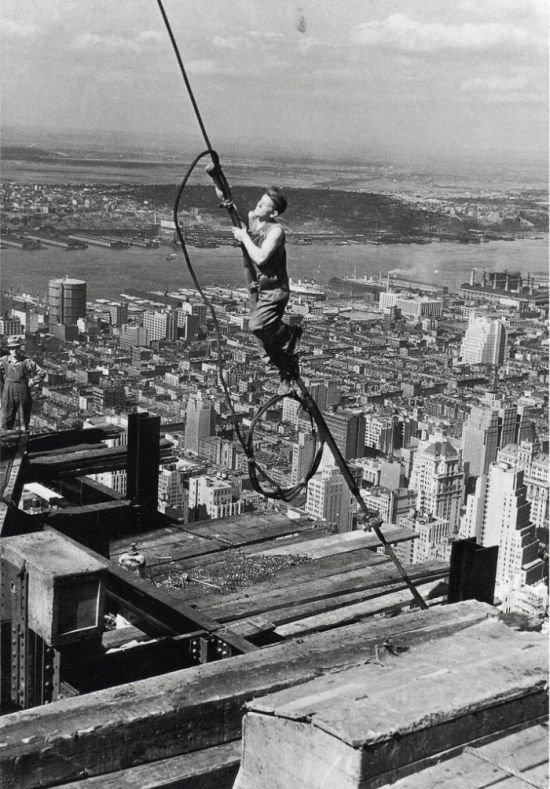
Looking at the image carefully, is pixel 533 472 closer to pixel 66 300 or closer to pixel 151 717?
pixel 66 300

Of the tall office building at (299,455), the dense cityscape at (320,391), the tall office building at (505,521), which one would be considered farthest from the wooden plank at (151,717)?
the tall office building at (505,521)

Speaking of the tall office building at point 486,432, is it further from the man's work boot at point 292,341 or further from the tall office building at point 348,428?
the man's work boot at point 292,341

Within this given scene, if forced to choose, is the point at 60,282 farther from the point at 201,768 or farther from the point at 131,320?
the point at 201,768

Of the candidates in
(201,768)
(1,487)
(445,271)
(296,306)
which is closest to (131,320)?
(296,306)

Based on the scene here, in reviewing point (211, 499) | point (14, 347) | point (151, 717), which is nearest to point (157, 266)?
point (211, 499)

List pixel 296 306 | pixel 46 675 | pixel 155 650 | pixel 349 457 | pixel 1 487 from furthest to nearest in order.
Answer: pixel 349 457
pixel 296 306
pixel 1 487
pixel 155 650
pixel 46 675
